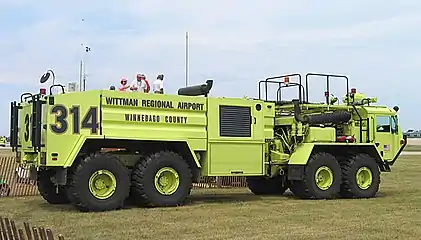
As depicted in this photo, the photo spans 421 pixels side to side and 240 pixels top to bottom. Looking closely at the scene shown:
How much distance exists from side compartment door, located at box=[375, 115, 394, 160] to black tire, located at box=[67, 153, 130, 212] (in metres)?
8.15

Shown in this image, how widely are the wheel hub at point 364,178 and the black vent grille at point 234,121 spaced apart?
371cm

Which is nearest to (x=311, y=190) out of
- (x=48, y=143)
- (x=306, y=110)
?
(x=306, y=110)

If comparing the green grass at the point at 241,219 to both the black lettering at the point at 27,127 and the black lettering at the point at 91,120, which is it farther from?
the black lettering at the point at 91,120

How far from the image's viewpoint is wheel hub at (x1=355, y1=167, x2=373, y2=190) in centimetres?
1798

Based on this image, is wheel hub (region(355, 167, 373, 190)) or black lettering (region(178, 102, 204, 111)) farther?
wheel hub (region(355, 167, 373, 190))

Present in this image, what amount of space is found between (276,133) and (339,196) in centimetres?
241

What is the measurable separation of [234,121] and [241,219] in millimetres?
3903

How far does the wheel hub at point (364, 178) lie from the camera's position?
18.0 m

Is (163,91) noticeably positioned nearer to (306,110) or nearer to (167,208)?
(167,208)

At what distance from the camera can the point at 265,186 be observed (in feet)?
63.2

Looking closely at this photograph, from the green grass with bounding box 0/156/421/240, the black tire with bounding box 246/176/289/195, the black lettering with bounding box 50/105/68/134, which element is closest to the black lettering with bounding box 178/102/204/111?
the green grass with bounding box 0/156/421/240

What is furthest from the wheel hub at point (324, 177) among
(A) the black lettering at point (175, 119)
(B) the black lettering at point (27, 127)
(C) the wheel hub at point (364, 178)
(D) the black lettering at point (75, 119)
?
(B) the black lettering at point (27, 127)

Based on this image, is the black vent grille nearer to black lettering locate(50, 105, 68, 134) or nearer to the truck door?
black lettering locate(50, 105, 68, 134)

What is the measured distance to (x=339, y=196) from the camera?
59.0 ft
